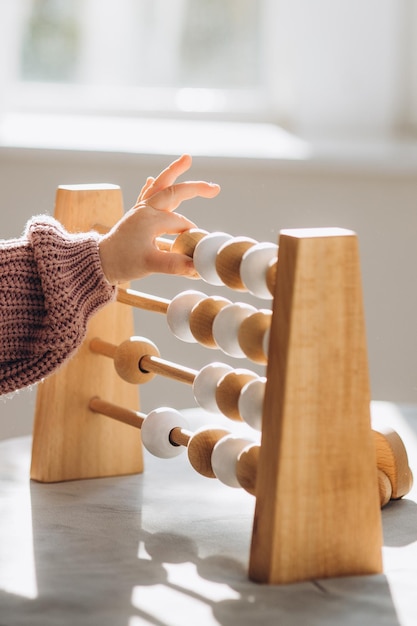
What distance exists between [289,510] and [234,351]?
0.15 metres

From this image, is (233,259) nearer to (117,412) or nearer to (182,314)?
(182,314)

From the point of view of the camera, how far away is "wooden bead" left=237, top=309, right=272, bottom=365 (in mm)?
750

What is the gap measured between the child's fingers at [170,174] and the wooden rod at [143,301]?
0.11m

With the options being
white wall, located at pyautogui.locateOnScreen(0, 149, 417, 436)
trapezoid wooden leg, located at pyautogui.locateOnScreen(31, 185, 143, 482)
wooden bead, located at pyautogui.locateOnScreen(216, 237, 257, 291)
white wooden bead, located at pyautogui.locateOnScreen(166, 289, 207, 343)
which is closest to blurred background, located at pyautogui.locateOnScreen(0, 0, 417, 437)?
white wall, located at pyautogui.locateOnScreen(0, 149, 417, 436)

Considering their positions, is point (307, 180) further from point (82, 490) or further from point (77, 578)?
point (77, 578)

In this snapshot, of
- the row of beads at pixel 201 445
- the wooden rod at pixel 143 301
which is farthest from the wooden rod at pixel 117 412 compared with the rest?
the wooden rod at pixel 143 301

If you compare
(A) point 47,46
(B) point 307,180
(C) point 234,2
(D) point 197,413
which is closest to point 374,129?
(B) point 307,180

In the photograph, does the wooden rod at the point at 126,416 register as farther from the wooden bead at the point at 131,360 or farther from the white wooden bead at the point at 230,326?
the white wooden bead at the point at 230,326

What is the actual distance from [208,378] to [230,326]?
85 mm

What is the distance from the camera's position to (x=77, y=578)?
28.2 inches

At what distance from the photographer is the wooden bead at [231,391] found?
0.81 meters

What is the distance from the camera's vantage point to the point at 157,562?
0.76m

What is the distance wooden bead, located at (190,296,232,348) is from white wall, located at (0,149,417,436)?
1.07m

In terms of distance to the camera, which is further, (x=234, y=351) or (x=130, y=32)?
(x=130, y=32)
